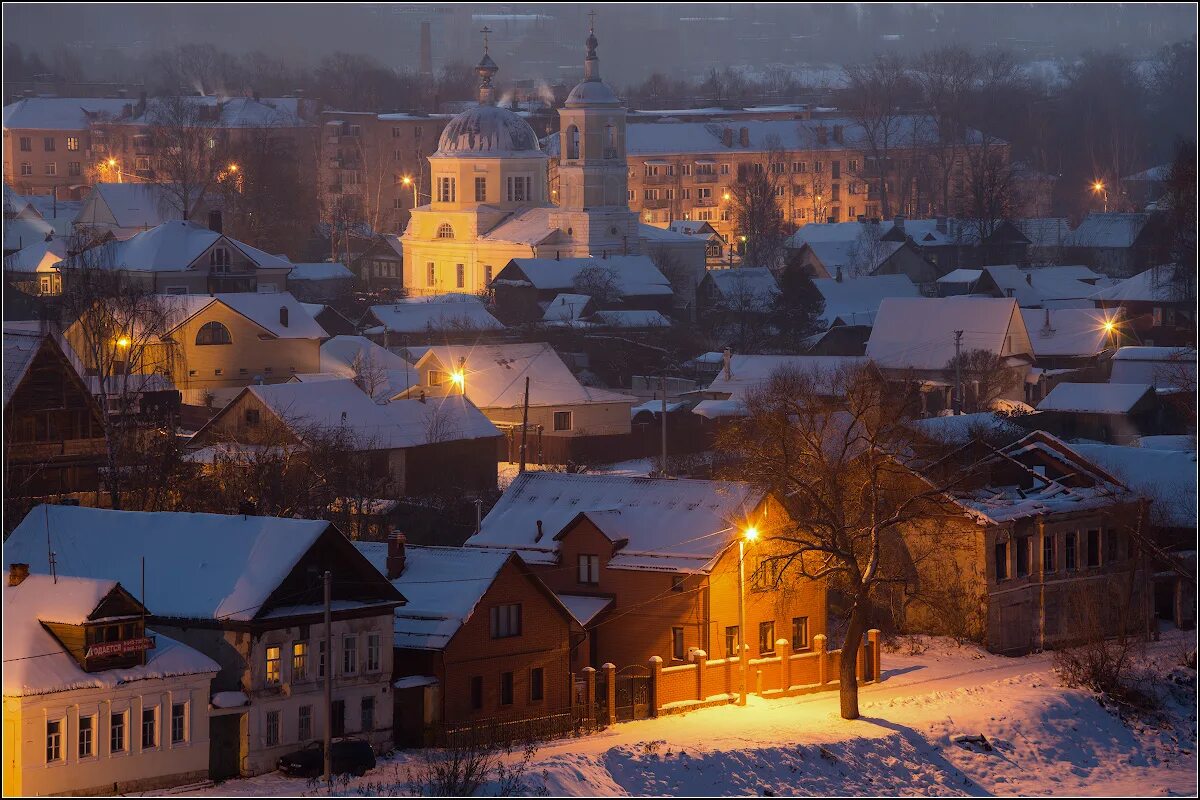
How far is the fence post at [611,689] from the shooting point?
32031 millimetres

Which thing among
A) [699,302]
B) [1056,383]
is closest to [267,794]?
[1056,383]

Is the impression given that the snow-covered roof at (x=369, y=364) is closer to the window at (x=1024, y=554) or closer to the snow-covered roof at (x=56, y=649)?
the window at (x=1024, y=554)

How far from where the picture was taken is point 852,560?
32.7 m

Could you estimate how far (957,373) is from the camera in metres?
60.4

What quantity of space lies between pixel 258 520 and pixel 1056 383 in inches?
1491

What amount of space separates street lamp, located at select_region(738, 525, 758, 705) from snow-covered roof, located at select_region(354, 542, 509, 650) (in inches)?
144

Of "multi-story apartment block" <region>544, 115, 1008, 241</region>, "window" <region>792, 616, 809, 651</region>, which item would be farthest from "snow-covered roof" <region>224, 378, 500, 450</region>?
"multi-story apartment block" <region>544, 115, 1008, 241</region>

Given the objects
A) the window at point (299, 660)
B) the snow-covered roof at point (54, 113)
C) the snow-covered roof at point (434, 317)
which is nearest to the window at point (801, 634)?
the window at point (299, 660)

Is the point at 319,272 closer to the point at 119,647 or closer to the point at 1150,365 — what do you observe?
the point at 1150,365

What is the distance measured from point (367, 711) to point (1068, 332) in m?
43.1

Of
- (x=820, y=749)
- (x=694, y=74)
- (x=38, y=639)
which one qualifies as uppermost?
(x=694, y=74)

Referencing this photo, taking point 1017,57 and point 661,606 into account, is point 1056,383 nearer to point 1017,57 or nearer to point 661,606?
point 661,606

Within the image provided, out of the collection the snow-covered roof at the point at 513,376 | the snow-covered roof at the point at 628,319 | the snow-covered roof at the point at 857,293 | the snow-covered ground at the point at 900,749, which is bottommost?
the snow-covered ground at the point at 900,749

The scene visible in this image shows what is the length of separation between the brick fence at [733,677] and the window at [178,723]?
6646mm
